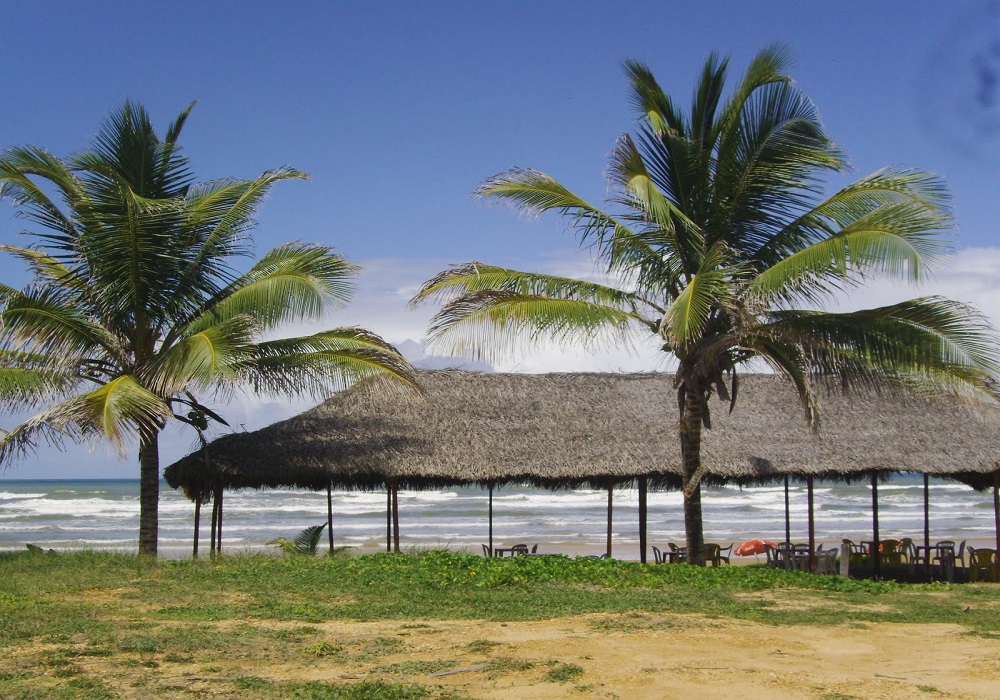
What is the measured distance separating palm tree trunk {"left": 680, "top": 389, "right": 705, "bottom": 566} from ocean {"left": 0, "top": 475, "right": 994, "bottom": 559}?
11.3 meters

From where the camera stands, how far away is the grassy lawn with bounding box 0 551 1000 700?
6191mm

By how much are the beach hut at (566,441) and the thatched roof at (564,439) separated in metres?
0.02

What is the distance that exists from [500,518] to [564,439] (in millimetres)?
21471

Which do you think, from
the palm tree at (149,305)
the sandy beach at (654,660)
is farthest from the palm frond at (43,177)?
the sandy beach at (654,660)

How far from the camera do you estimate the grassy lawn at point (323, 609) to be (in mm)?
6191

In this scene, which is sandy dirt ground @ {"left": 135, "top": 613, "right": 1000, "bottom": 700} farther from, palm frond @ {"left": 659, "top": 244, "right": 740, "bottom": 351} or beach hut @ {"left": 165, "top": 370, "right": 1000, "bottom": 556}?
beach hut @ {"left": 165, "top": 370, "right": 1000, "bottom": 556}

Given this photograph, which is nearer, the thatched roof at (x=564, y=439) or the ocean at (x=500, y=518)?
the thatched roof at (x=564, y=439)

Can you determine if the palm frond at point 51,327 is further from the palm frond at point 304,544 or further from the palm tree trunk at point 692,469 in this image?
the palm tree trunk at point 692,469

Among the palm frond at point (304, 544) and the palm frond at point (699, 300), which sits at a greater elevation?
the palm frond at point (699, 300)

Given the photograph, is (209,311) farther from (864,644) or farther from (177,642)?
(864,644)

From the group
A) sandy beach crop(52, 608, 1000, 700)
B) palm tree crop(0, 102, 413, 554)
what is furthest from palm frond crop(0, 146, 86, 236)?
sandy beach crop(52, 608, 1000, 700)

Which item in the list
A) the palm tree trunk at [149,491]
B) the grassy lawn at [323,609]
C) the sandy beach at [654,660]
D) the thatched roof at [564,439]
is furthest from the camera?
the thatched roof at [564,439]

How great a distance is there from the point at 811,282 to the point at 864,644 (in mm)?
4322

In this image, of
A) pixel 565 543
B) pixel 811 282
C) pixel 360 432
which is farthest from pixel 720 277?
pixel 565 543
